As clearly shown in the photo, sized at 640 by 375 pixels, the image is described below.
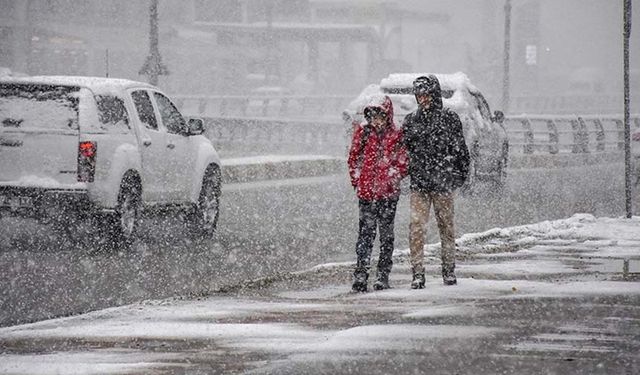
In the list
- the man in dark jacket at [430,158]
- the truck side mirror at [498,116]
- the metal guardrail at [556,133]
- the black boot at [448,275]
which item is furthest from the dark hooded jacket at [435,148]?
the metal guardrail at [556,133]

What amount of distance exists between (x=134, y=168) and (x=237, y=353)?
7313mm

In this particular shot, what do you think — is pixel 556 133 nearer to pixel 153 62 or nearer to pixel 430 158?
pixel 153 62

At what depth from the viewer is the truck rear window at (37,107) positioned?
14711 mm

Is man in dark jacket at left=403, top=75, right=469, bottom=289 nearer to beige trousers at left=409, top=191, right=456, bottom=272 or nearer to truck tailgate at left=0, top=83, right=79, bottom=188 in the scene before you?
beige trousers at left=409, top=191, right=456, bottom=272

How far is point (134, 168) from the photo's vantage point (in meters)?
15.2

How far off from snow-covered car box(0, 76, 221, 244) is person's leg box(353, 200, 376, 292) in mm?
4135

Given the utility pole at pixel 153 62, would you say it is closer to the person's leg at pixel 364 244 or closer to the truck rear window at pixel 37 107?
the truck rear window at pixel 37 107

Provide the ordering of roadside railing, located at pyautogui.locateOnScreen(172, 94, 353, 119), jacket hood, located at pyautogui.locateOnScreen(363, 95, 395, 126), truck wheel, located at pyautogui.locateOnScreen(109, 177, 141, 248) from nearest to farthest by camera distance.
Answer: jacket hood, located at pyautogui.locateOnScreen(363, 95, 395, 126) < truck wheel, located at pyautogui.locateOnScreen(109, 177, 141, 248) < roadside railing, located at pyautogui.locateOnScreen(172, 94, 353, 119)

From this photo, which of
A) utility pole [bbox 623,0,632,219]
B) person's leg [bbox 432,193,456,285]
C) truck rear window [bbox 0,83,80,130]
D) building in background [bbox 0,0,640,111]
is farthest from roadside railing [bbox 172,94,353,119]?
person's leg [bbox 432,193,456,285]

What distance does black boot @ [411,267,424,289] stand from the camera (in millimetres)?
11320

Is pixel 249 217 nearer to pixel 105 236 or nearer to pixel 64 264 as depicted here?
pixel 105 236

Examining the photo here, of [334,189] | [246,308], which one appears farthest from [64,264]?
[334,189]

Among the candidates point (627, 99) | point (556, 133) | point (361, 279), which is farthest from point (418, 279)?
point (556, 133)

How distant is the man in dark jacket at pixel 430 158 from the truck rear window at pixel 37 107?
4.59 m
